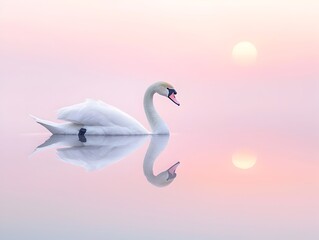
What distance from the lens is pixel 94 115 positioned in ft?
41.9

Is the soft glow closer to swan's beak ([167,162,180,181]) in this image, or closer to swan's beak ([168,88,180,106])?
swan's beak ([167,162,180,181])

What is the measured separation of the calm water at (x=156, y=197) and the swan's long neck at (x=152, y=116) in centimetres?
581

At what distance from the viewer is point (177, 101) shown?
49.4ft

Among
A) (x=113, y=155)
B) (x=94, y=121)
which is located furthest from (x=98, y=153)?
(x=94, y=121)

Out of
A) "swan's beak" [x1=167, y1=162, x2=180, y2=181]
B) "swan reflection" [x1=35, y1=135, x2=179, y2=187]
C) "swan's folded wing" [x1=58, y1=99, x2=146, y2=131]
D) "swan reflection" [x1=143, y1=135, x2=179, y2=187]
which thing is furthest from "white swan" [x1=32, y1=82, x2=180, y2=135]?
"swan's beak" [x1=167, y1=162, x2=180, y2=181]

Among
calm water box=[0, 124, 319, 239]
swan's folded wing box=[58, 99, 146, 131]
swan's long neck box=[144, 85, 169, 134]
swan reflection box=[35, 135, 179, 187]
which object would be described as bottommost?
calm water box=[0, 124, 319, 239]

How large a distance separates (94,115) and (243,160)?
16.1 feet

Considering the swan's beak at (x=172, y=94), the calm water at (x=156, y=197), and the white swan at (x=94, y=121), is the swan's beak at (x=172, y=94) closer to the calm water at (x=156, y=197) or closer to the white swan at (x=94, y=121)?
the white swan at (x=94, y=121)

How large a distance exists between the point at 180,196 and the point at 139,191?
1.44 ft

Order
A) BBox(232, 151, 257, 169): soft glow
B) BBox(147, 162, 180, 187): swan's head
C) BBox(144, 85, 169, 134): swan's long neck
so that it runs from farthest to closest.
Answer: BBox(144, 85, 169, 134): swan's long neck → BBox(232, 151, 257, 169): soft glow → BBox(147, 162, 180, 187): swan's head

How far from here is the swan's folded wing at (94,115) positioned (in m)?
12.7

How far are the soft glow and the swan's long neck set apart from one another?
4.76 m

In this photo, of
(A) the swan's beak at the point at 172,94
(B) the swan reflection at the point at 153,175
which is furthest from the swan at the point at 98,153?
(A) the swan's beak at the point at 172,94

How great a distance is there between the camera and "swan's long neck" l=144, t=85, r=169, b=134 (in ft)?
47.8
